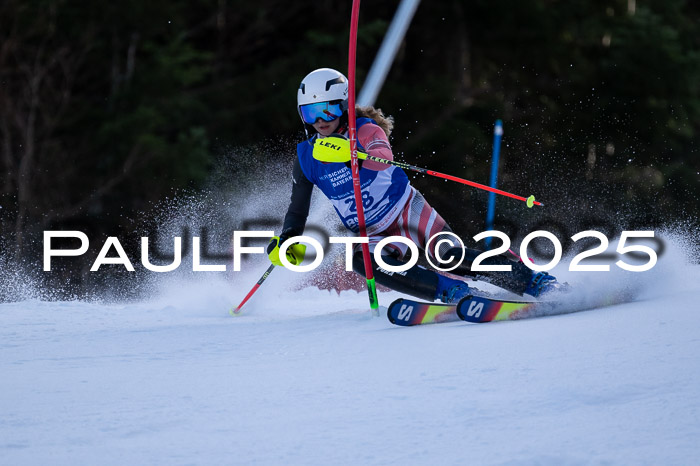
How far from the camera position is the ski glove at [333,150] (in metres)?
4.30

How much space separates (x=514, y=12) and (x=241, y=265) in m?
9.97

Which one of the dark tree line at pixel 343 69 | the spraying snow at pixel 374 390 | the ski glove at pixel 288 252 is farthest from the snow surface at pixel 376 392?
the dark tree line at pixel 343 69

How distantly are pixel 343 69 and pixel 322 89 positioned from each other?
33.1ft

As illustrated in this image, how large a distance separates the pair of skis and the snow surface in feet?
0.27

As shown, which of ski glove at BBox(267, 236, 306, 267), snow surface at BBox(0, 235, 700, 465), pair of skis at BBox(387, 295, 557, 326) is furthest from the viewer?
ski glove at BBox(267, 236, 306, 267)

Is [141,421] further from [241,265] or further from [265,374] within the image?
[241,265]

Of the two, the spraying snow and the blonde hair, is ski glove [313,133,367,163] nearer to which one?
the blonde hair

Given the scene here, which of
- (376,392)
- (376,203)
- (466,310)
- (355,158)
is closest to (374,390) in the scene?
(376,392)

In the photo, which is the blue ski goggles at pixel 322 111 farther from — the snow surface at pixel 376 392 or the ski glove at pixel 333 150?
the snow surface at pixel 376 392

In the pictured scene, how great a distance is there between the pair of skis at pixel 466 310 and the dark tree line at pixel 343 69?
22.6ft

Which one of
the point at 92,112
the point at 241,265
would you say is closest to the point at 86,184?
the point at 92,112

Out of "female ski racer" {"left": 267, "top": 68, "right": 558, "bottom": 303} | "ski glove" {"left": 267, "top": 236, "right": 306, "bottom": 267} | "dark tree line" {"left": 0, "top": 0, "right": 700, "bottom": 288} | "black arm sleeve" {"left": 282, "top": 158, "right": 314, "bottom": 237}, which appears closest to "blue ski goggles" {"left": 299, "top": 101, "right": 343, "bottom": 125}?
"female ski racer" {"left": 267, "top": 68, "right": 558, "bottom": 303}

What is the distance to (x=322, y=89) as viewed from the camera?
4.42 m

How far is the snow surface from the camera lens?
247cm
